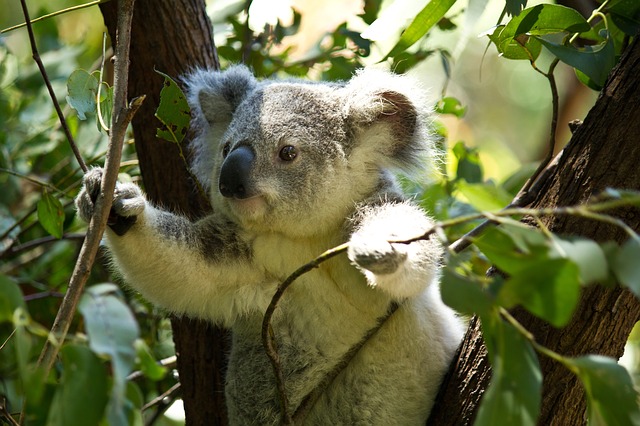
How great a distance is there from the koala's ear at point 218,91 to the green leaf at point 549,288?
187cm

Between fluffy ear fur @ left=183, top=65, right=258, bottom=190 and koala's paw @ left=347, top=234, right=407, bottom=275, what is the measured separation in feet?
3.81

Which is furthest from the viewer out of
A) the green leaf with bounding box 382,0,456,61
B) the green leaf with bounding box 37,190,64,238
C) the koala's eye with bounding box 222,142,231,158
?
the koala's eye with bounding box 222,142,231,158

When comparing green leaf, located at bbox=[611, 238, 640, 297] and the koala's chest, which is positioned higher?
green leaf, located at bbox=[611, 238, 640, 297]

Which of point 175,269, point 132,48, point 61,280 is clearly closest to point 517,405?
point 175,269

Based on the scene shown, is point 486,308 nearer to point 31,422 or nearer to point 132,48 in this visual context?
point 31,422

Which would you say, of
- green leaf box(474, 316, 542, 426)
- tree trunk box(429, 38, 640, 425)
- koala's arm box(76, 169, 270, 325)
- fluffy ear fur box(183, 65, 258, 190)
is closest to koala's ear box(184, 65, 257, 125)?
fluffy ear fur box(183, 65, 258, 190)

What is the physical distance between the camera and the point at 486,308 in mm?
1312

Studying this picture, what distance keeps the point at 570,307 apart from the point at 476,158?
2.55 m

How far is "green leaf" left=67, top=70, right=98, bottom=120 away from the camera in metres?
2.19

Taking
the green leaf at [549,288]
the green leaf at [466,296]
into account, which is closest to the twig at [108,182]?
the green leaf at [466,296]

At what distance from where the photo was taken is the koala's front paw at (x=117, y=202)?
2.22 m

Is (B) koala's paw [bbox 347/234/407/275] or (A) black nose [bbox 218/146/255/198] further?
(A) black nose [bbox 218/146/255/198]

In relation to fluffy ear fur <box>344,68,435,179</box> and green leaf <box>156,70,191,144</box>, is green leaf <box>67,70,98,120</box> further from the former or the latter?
fluffy ear fur <box>344,68,435,179</box>

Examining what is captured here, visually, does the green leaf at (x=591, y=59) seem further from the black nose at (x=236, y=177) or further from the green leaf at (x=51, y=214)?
the green leaf at (x=51, y=214)
